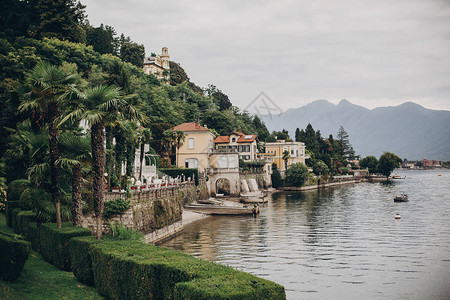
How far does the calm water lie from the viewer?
71.1 ft

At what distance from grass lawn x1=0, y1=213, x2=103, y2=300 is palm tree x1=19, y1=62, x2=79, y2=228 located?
2.66 m

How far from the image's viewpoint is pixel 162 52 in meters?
132

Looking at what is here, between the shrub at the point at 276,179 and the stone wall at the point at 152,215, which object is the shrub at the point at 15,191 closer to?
the stone wall at the point at 152,215

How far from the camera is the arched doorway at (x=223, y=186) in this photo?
232 ft

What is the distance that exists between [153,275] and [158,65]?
394 ft

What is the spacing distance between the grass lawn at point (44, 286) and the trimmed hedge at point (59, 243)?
0.39 m

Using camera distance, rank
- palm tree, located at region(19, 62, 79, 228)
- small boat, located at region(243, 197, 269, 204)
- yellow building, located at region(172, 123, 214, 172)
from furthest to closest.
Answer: small boat, located at region(243, 197, 269, 204), yellow building, located at region(172, 123, 214, 172), palm tree, located at region(19, 62, 79, 228)

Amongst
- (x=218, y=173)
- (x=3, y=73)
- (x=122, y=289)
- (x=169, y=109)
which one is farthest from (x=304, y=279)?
(x=169, y=109)

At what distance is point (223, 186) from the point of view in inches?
2803

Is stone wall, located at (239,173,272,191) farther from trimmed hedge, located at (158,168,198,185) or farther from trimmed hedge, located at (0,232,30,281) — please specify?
trimmed hedge, located at (0,232,30,281)

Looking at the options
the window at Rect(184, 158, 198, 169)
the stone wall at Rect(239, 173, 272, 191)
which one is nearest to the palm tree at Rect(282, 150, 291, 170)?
the stone wall at Rect(239, 173, 272, 191)

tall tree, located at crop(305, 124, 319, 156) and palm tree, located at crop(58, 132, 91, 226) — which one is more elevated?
tall tree, located at crop(305, 124, 319, 156)

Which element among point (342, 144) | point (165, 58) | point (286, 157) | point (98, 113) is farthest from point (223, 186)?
point (342, 144)

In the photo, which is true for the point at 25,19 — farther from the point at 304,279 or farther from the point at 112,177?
the point at 304,279
